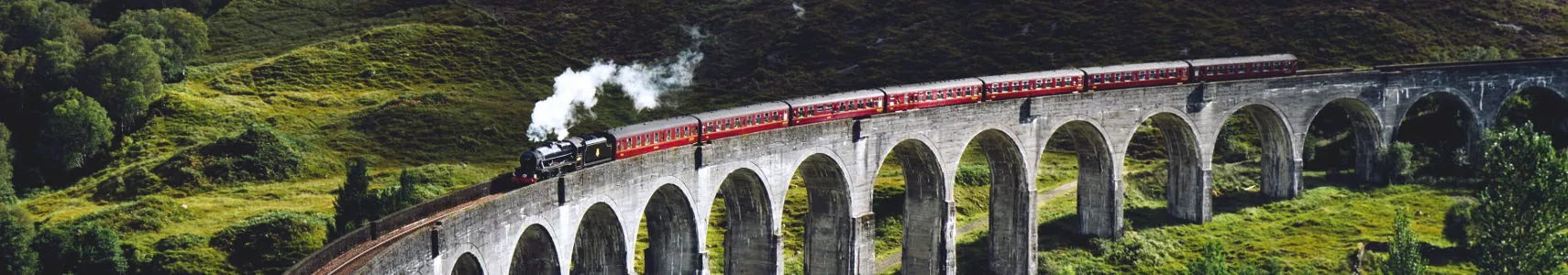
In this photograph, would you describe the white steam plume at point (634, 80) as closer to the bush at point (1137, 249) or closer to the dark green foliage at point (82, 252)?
the dark green foliage at point (82, 252)

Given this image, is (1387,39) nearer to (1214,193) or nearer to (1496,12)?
(1496,12)

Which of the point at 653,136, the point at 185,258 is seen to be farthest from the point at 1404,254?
the point at 185,258

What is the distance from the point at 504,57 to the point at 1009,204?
2376 inches

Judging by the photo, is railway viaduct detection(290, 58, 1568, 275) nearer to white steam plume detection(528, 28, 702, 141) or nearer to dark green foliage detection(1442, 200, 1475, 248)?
dark green foliage detection(1442, 200, 1475, 248)

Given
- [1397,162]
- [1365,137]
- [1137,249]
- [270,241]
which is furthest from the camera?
[1365,137]

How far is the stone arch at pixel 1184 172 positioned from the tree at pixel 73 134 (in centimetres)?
6978

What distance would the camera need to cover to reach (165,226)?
82750 mm

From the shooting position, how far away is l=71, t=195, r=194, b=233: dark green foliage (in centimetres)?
8269

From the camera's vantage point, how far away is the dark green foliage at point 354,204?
71.9 meters

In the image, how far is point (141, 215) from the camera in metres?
84.2

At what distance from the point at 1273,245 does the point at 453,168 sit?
5224cm

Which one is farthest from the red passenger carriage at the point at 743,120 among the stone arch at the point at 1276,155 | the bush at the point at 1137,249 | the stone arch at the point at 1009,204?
the stone arch at the point at 1276,155

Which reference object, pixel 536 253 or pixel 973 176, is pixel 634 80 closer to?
pixel 973 176

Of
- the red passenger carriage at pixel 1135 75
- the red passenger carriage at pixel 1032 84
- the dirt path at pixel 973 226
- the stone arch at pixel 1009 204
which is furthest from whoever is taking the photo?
the red passenger carriage at pixel 1135 75
